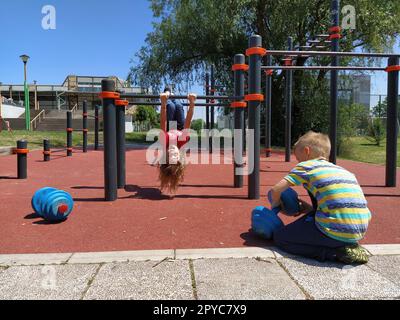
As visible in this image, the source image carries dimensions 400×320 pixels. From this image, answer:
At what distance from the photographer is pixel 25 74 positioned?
25.6 meters

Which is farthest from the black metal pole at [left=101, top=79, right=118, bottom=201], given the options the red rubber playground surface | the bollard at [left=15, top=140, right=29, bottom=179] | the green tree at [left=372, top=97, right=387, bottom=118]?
the green tree at [left=372, top=97, right=387, bottom=118]

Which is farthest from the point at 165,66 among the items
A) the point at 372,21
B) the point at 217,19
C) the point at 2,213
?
the point at 2,213

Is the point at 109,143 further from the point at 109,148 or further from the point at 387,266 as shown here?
the point at 387,266

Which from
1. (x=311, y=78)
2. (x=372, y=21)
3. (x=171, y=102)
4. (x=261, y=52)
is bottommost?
(x=171, y=102)

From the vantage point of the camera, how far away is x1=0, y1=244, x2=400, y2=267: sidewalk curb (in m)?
2.97

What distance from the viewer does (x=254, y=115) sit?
5297mm

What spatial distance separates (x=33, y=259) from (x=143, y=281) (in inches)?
40.2

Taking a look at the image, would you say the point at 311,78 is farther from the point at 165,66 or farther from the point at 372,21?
the point at 165,66

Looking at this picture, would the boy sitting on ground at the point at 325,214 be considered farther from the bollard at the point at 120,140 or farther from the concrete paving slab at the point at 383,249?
the bollard at the point at 120,140

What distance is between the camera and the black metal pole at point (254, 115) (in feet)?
17.0

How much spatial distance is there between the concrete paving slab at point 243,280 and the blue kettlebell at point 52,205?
1820 mm

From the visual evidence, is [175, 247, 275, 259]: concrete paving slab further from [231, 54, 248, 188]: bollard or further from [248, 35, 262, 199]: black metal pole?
[231, 54, 248, 188]: bollard

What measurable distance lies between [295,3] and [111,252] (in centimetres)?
1468

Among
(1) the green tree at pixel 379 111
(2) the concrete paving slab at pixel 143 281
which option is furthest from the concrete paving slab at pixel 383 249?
(1) the green tree at pixel 379 111
